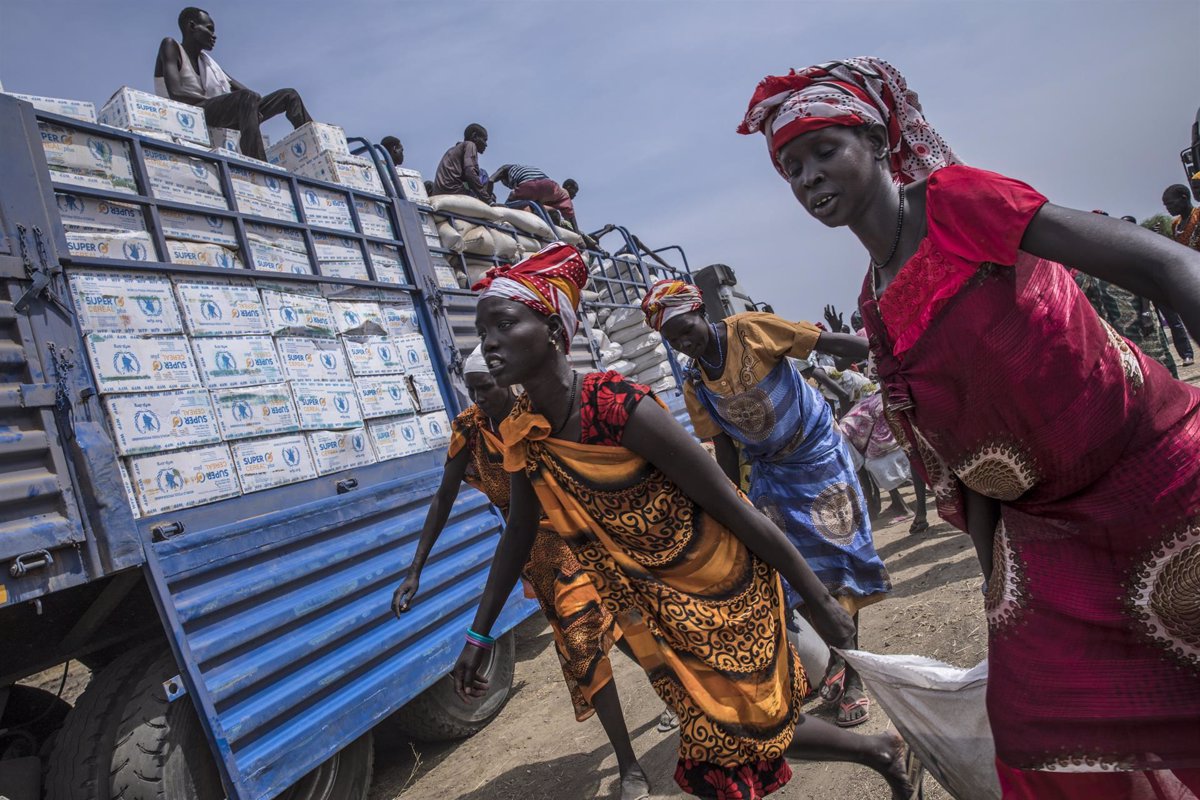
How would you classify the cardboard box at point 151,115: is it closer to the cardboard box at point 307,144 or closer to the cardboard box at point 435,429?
the cardboard box at point 307,144

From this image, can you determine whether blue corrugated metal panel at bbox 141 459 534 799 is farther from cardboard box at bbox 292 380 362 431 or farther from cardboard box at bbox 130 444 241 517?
cardboard box at bbox 292 380 362 431

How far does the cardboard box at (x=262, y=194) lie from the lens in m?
4.07

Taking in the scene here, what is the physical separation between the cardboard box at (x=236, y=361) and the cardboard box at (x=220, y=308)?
0.14 ft

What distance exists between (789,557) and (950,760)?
1.95 ft

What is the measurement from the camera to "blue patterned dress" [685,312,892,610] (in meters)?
3.29

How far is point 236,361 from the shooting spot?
363 centimetres

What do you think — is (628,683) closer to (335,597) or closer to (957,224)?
(335,597)

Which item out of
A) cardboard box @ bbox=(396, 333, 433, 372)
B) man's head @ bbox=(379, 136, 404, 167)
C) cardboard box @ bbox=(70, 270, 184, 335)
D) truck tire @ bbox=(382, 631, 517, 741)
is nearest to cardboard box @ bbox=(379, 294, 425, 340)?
cardboard box @ bbox=(396, 333, 433, 372)

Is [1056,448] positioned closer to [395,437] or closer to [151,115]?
[395,437]

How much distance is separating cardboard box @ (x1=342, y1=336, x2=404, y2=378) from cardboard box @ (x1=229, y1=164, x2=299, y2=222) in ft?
2.49

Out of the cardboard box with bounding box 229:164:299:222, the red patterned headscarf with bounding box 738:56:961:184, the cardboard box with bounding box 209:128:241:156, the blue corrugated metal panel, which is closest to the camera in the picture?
the red patterned headscarf with bounding box 738:56:961:184

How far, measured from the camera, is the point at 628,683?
14.8 ft

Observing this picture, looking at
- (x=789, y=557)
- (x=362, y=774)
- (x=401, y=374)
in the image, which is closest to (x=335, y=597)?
(x=362, y=774)

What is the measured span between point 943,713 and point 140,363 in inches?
122
